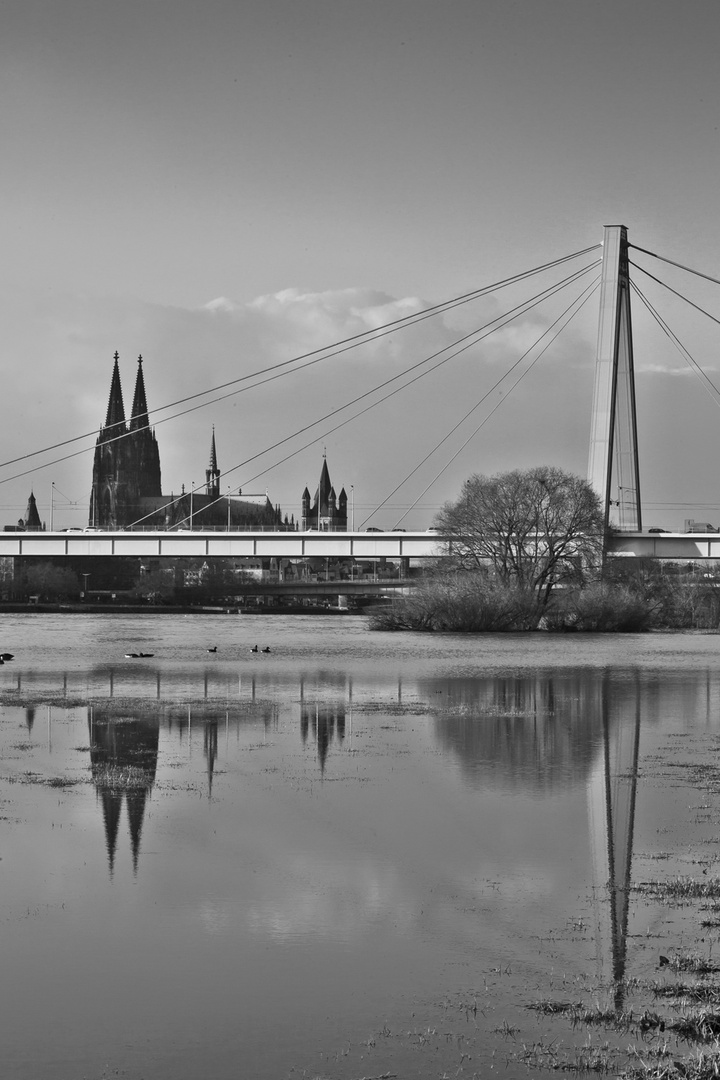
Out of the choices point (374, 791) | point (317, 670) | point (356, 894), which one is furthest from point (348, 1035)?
point (317, 670)

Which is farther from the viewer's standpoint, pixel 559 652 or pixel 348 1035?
pixel 559 652

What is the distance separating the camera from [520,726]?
1953 cm

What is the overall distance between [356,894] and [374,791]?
4.13 meters

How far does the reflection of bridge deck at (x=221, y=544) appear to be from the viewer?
206 feet

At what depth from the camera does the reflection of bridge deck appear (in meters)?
62.9

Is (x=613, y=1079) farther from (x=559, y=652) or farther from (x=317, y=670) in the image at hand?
(x=559, y=652)

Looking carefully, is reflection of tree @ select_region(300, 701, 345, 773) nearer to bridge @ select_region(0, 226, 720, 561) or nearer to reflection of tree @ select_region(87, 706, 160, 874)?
reflection of tree @ select_region(87, 706, 160, 874)

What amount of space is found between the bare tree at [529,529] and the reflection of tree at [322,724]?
31.6 metres

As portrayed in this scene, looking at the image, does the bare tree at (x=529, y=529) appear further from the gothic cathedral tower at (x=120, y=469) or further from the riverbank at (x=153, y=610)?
the gothic cathedral tower at (x=120, y=469)

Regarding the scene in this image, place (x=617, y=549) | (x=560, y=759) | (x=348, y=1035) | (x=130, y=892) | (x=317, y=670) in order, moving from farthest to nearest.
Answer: (x=617, y=549) < (x=317, y=670) < (x=560, y=759) < (x=130, y=892) < (x=348, y=1035)

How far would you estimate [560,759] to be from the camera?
52.6 feet

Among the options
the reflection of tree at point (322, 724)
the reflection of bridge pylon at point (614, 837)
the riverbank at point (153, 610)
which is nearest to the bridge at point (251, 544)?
the riverbank at point (153, 610)

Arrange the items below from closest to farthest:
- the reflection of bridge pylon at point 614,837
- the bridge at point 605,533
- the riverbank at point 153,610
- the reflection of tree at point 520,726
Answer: the reflection of bridge pylon at point 614,837 → the reflection of tree at point 520,726 → the bridge at point 605,533 → the riverbank at point 153,610

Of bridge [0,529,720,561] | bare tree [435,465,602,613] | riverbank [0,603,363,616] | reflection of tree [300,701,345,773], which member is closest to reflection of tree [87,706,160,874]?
reflection of tree [300,701,345,773]
